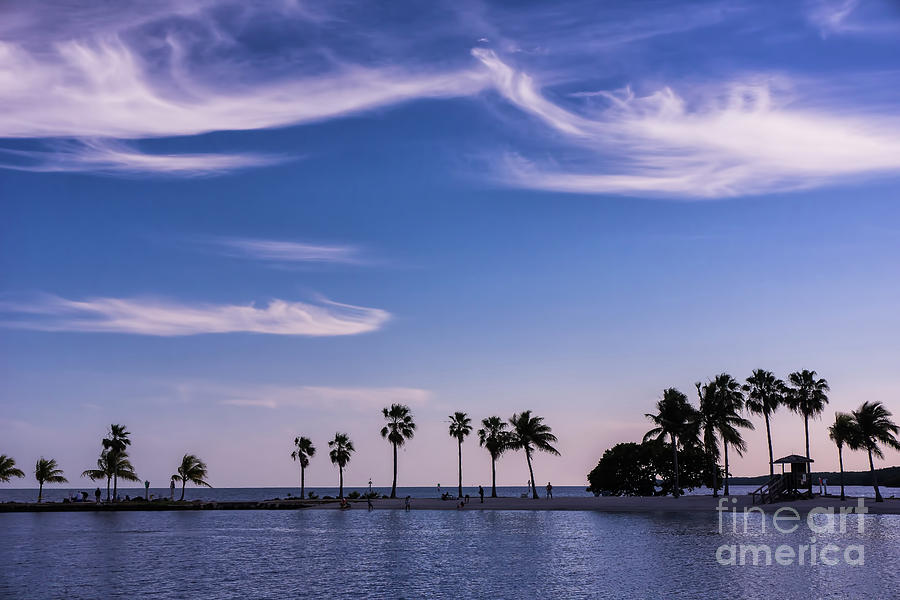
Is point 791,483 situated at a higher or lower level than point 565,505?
higher

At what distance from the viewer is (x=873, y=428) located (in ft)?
274

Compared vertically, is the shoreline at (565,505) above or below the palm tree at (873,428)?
below

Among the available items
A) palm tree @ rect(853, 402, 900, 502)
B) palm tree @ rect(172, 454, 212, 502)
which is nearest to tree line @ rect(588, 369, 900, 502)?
palm tree @ rect(853, 402, 900, 502)

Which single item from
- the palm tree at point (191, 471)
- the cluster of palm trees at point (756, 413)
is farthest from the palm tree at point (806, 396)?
the palm tree at point (191, 471)

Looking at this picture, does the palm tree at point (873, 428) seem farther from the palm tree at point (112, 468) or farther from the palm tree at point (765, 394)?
the palm tree at point (112, 468)

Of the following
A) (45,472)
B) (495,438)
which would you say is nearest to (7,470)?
(45,472)

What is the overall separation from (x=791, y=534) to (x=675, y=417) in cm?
3625

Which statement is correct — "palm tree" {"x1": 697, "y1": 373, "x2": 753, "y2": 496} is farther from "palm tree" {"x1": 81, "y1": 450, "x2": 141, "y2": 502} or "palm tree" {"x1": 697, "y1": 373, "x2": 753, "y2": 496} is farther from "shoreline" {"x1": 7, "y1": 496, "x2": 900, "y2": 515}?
"palm tree" {"x1": 81, "y1": 450, "x2": 141, "y2": 502}

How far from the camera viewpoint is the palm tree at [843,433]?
3356 inches

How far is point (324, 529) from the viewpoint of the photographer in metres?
72.1

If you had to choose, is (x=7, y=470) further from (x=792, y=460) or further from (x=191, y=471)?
(x=792, y=460)

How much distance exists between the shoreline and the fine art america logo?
4.82ft

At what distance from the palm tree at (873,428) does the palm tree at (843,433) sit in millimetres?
553

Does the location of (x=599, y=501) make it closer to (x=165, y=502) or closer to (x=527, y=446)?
(x=527, y=446)
